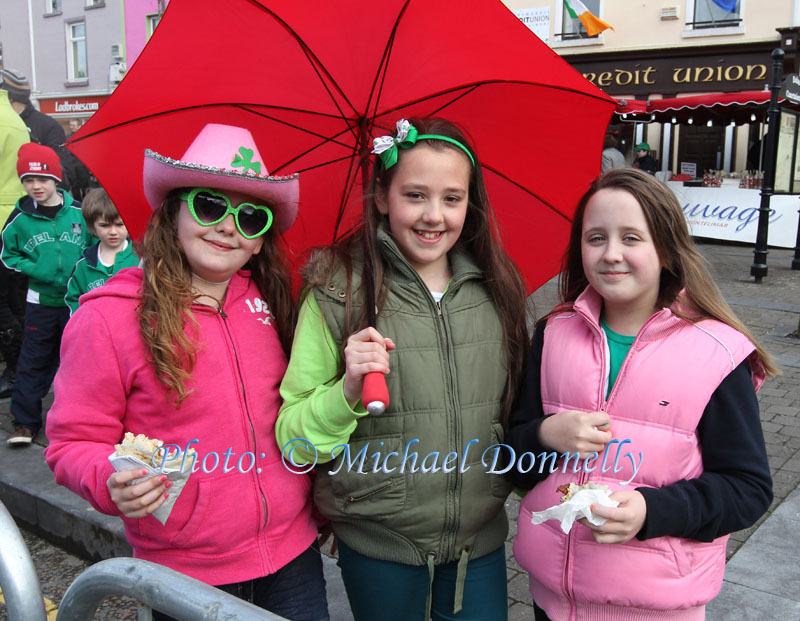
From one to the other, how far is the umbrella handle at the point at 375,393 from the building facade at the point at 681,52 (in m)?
18.7

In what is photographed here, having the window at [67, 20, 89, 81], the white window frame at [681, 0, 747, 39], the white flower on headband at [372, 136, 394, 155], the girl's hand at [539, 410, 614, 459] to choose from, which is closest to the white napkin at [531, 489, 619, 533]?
the girl's hand at [539, 410, 614, 459]

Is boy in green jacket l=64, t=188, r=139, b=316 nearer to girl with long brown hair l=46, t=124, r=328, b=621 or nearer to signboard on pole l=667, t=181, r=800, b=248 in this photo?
girl with long brown hair l=46, t=124, r=328, b=621

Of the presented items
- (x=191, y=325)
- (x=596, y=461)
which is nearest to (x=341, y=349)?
(x=191, y=325)

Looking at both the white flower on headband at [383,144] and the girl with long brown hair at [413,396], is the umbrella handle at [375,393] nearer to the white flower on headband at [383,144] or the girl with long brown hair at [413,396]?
the girl with long brown hair at [413,396]

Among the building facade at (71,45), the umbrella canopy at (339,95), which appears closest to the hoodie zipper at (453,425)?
the umbrella canopy at (339,95)

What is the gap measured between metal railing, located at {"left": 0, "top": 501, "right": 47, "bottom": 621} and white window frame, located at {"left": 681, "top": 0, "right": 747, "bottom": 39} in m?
22.0

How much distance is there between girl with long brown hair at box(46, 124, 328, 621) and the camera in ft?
6.11

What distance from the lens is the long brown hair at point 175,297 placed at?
1.88m

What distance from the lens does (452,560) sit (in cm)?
201

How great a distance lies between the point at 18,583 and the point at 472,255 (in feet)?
4.75

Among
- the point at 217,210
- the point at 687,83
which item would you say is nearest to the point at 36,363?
the point at 217,210

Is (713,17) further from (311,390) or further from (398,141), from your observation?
(311,390)

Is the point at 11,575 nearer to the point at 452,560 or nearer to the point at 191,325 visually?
the point at 191,325

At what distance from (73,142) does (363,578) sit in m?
1.55
